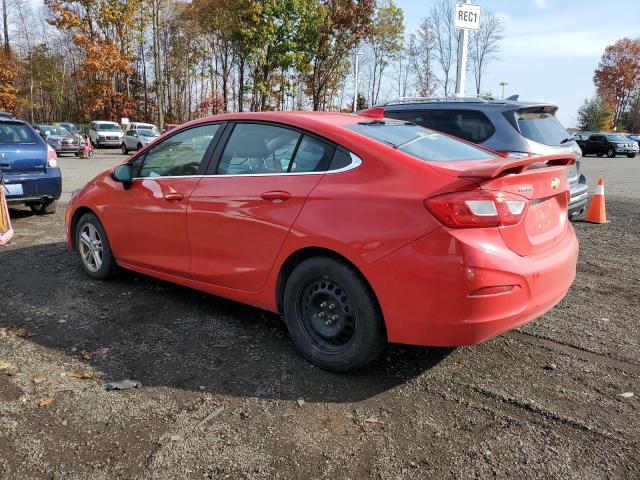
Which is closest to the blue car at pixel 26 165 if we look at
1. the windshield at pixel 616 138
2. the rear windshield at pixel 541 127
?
the rear windshield at pixel 541 127

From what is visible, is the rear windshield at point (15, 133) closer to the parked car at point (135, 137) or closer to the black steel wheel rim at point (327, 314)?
the black steel wheel rim at point (327, 314)

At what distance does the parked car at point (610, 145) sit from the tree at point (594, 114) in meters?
33.9

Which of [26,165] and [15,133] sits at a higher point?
[15,133]

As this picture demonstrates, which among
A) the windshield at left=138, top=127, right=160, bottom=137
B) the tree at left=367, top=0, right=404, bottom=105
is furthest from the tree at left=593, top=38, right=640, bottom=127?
the windshield at left=138, top=127, right=160, bottom=137

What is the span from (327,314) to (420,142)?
126cm

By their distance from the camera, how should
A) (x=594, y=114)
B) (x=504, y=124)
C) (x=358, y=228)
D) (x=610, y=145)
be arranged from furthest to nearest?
1. (x=594, y=114)
2. (x=610, y=145)
3. (x=504, y=124)
4. (x=358, y=228)

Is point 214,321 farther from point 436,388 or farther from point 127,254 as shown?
point 436,388

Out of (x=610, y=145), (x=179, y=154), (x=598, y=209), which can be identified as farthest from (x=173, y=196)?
(x=610, y=145)

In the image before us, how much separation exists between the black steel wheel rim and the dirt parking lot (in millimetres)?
208

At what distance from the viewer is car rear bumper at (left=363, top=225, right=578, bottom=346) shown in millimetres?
2605

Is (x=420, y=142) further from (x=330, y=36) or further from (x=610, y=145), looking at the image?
(x=610, y=145)

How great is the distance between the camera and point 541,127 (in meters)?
6.12

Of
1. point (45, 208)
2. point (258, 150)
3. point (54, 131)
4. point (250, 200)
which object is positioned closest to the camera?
point (250, 200)

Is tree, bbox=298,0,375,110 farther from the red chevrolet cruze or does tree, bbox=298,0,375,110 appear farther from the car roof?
the red chevrolet cruze
